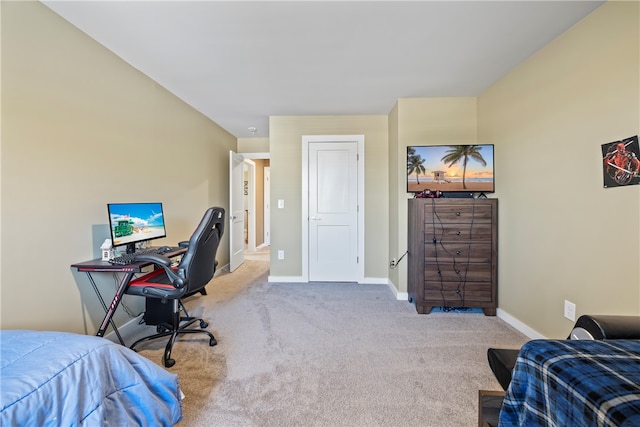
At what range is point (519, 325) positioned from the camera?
228 cm

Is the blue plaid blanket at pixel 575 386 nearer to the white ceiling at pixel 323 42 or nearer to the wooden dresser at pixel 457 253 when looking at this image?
the wooden dresser at pixel 457 253

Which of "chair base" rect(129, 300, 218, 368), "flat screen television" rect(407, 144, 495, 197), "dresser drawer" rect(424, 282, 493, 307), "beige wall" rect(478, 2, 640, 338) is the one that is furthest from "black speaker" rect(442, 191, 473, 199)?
"chair base" rect(129, 300, 218, 368)

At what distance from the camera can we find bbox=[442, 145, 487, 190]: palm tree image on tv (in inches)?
104

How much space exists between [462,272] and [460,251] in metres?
0.21

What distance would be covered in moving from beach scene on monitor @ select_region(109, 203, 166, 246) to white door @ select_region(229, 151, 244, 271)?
1.65 meters

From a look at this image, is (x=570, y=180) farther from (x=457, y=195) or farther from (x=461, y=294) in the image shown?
(x=461, y=294)

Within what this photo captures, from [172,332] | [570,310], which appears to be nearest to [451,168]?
[570,310]

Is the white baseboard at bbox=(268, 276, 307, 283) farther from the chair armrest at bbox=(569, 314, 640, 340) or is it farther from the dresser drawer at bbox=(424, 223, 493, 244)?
the chair armrest at bbox=(569, 314, 640, 340)

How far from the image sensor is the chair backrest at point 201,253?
6.11ft

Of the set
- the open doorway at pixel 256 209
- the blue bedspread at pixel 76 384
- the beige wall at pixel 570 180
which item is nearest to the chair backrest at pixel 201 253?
the blue bedspread at pixel 76 384

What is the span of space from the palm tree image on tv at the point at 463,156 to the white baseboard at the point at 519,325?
130 cm

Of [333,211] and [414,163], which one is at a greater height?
[414,163]

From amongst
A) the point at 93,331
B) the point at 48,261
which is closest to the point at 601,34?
the point at 48,261

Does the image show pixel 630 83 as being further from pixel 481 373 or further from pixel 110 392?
pixel 110 392
